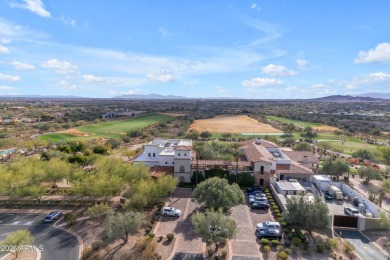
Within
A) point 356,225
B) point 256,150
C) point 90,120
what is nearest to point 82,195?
point 256,150

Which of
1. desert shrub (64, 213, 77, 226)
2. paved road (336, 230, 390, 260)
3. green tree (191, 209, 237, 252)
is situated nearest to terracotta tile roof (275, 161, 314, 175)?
paved road (336, 230, 390, 260)

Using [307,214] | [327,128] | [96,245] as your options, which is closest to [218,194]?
[307,214]

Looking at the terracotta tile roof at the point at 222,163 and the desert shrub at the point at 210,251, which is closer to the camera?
the desert shrub at the point at 210,251

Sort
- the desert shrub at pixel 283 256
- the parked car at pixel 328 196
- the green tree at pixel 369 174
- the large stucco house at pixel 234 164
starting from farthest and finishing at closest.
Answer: the green tree at pixel 369 174 < the large stucco house at pixel 234 164 < the parked car at pixel 328 196 < the desert shrub at pixel 283 256

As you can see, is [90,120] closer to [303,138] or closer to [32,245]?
[303,138]

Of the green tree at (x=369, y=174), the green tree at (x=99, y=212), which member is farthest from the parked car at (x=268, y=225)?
the green tree at (x=369, y=174)

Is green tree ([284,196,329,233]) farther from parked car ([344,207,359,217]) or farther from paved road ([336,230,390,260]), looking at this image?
parked car ([344,207,359,217])

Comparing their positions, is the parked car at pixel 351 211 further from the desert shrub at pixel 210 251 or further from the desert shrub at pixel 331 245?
the desert shrub at pixel 210 251
